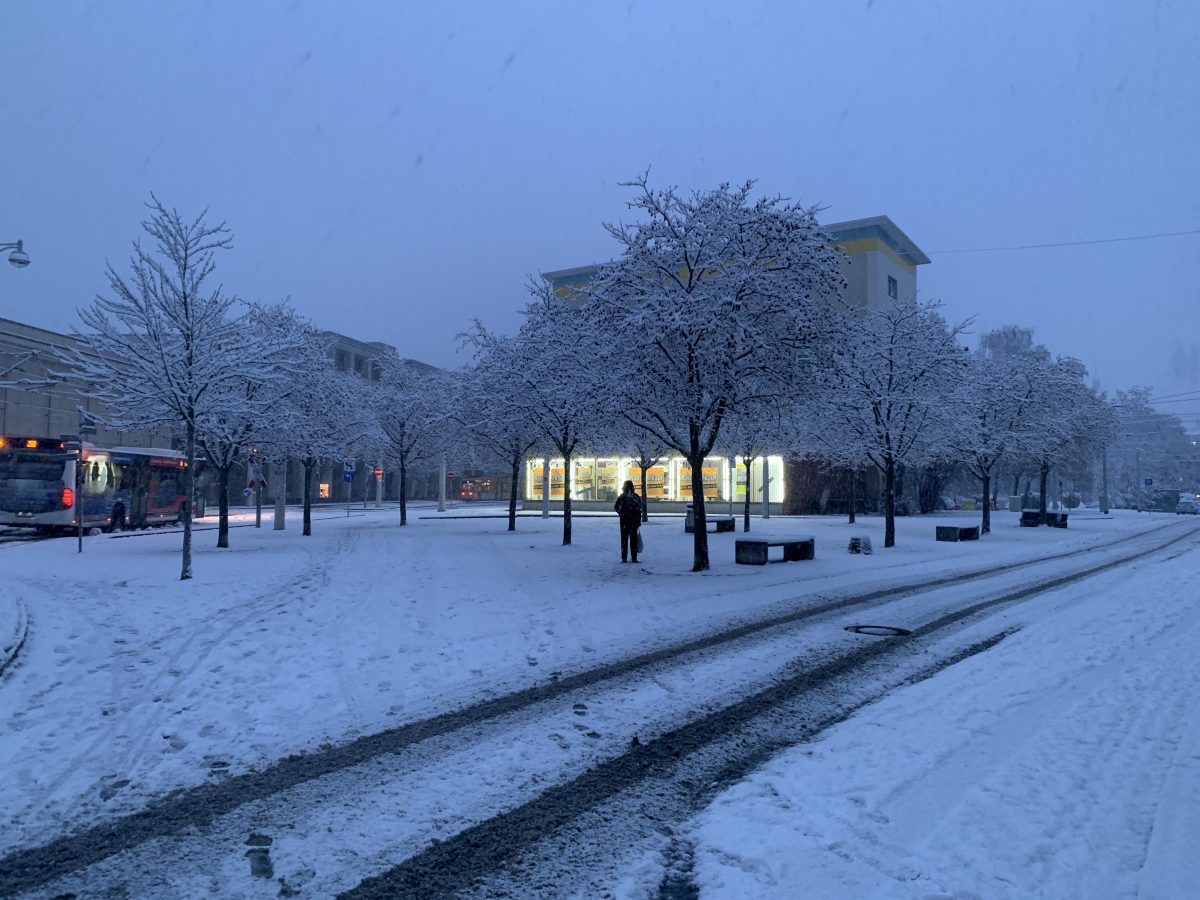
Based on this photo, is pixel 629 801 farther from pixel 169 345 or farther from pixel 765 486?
pixel 765 486

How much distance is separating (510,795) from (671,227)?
40.6 ft

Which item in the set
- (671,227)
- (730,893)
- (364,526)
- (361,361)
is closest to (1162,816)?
(730,893)

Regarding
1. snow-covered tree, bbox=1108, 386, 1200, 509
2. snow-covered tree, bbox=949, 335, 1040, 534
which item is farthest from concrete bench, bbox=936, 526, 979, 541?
snow-covered tree, bbox=1108, 386, 1200, 509

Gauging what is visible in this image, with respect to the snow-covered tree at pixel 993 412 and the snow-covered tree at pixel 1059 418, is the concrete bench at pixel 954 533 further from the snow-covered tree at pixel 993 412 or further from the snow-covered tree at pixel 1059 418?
the snow-covered tree at pixel 1059 418

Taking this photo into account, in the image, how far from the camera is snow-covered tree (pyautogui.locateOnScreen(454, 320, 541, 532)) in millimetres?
21484

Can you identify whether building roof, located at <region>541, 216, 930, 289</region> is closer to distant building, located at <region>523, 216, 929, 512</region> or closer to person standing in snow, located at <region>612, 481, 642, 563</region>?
distant building, located at <region>523, 216, 929, 512</region>

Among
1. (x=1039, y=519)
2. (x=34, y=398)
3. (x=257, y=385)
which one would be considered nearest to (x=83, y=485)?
(x=257, y=385)

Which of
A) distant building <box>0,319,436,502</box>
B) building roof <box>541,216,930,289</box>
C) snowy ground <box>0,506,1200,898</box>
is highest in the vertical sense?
building roof <box>541,216,930,289</box>

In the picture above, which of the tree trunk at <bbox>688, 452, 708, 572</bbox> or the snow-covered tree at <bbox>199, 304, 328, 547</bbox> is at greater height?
the snow-covered tree at <bbox>199, 304, 328, 547</bbox>

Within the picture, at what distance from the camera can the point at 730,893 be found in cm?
Answer: 334

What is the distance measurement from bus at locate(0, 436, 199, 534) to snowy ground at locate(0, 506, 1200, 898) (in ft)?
37.7

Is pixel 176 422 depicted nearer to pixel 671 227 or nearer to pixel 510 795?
pixel 671 227

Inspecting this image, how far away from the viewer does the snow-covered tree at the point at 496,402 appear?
70.5ft

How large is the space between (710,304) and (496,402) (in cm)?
994
